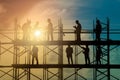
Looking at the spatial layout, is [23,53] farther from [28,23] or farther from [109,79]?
[109,79]

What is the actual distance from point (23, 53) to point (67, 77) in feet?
14.1

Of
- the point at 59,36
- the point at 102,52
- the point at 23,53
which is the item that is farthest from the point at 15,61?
the point at 102,52

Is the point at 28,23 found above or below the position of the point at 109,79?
above

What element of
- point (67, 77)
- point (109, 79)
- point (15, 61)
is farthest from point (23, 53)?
point (109, 79)

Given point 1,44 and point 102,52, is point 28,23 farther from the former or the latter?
point 102,52

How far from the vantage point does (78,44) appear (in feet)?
151

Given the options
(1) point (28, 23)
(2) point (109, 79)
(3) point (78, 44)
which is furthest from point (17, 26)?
(2) point (109, 79)

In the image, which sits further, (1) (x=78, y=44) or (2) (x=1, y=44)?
(2) (x=1, y=44)

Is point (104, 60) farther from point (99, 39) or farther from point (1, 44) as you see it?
point (1, 44)

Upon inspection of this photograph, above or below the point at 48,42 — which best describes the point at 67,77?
below

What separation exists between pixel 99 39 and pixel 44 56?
576 cm

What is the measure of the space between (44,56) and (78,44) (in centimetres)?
474

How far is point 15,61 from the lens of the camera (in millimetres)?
48469

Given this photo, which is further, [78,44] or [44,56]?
[44,56]
